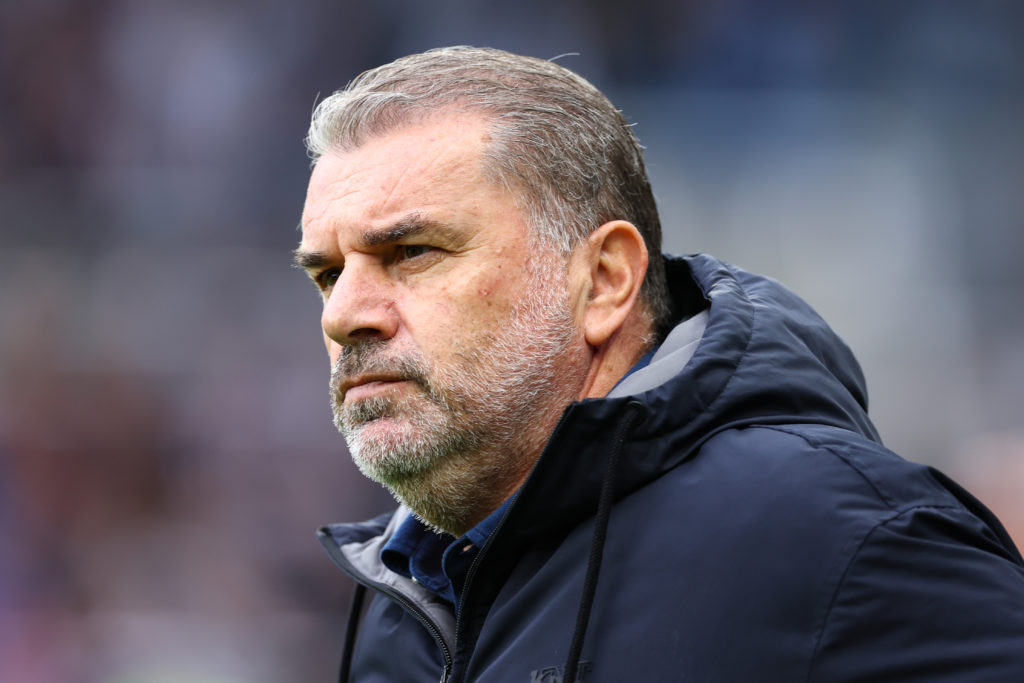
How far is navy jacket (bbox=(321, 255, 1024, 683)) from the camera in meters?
1.22

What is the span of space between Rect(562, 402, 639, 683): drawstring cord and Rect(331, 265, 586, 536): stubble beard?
11.4 inches

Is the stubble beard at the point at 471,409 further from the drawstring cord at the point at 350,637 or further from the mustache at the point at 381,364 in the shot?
the drawstring cord at the point at 350,637

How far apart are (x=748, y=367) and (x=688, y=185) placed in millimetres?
3993

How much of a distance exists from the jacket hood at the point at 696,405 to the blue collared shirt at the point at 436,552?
0.64ft

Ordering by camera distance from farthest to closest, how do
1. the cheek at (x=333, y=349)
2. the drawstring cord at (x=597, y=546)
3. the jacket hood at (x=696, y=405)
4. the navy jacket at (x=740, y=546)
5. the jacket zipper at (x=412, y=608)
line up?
1. the cheek at (x=333, y=349)
2. the jacket zipper at (x=412, y=608)
3. the jacket hood at (x=696, y=405)
4. the drawstring cord at (x=597, y=546)
5. the navy jacket at (x=740, y=546)

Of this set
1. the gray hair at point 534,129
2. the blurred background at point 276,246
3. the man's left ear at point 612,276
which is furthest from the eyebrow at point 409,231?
the blurred background at point 276,246

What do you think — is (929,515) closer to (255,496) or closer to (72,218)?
(255,496)

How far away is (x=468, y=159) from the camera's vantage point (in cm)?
177

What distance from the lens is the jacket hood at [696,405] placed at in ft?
4.81

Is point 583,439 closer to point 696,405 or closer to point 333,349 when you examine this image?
point 696,405

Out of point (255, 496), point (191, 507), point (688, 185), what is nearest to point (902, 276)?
point (688, 185)

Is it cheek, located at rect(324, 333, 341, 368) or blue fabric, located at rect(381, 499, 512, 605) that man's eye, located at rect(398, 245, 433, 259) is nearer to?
cheek, located at rect(324, 333, 341, 368)

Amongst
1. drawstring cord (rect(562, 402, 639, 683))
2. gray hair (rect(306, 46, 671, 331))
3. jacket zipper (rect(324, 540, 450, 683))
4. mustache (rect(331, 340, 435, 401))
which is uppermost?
gray hair (rect(306, 46, 671, 331))

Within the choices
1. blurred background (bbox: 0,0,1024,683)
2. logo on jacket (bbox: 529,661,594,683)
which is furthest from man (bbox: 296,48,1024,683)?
blurred background (bbox: 0,0,1024,683)
